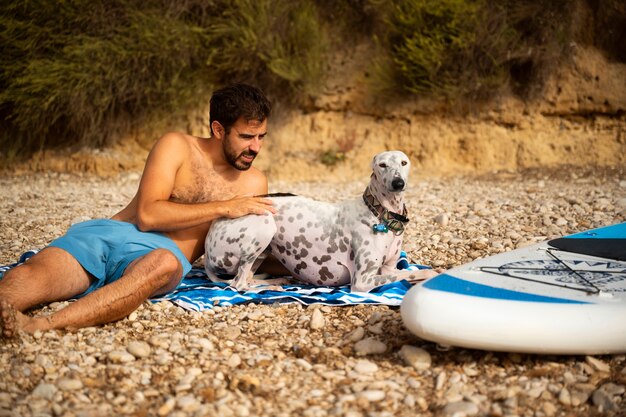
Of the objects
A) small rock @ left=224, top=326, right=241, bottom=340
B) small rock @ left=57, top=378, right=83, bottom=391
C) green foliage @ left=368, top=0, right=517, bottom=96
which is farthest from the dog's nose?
green foliage @ left=368, top=0, right=517, bottom=96

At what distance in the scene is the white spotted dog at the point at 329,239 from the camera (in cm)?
459

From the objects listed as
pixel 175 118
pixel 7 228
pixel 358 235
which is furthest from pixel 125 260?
pixel 175 118

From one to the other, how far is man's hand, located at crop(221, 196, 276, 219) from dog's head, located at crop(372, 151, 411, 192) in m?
0.85

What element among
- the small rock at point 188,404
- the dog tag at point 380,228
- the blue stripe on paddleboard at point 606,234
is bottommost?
the small rock at point 188,404

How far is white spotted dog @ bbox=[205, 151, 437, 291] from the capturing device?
181 inches

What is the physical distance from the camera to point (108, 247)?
179 inches

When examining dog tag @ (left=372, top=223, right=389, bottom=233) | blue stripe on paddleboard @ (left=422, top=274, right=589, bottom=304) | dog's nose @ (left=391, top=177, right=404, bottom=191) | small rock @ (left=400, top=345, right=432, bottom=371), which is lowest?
small rock @ (left=400, top=345, right=432, bottom=371)

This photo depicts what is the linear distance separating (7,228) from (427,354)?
5.05 m

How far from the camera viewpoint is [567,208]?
7.49 metres

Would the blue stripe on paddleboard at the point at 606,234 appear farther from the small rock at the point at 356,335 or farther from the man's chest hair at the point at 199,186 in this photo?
the man's chest hair at the point at 199,186

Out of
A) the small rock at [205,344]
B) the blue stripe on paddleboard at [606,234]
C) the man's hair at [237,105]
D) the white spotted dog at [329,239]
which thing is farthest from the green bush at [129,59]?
the small rock at [205,344]

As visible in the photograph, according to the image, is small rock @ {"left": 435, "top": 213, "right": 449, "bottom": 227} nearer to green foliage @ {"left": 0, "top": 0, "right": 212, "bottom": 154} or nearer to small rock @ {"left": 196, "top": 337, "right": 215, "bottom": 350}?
small rock @ {"left": 196, "top": 337, "right": 215, "bottom": 350}

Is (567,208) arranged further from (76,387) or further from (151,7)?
(151,7)

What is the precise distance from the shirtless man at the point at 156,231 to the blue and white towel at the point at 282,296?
0.65 feet
